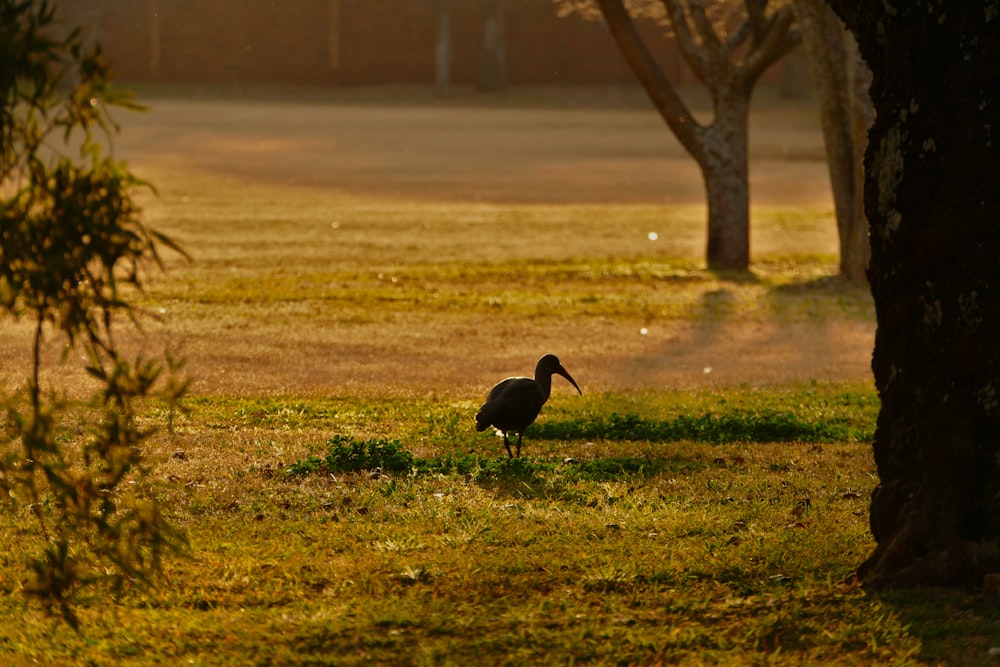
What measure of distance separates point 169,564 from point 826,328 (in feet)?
33.9

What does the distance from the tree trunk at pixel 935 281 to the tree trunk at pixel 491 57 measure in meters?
50.7

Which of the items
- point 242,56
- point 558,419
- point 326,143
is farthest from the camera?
point 242,56

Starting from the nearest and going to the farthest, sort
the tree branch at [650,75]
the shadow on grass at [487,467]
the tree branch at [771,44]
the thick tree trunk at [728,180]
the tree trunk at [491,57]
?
the shadow on grass at [487,467] → the tree branch at [771,44] → the tree branch at [650,75] → the thick tree trunk at [728,180] → the tree trunk at [491,57]

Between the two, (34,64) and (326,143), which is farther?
(326,143)

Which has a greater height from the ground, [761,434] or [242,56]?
[242,56]

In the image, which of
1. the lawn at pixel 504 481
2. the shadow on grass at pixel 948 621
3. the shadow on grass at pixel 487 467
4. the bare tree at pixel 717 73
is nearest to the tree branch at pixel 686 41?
the bare tree at pixel 717 73

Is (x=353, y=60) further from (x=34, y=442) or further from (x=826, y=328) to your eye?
(x=34, y=442)

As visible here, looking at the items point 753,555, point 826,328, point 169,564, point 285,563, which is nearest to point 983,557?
point 753,555

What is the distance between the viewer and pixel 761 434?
1031 cm

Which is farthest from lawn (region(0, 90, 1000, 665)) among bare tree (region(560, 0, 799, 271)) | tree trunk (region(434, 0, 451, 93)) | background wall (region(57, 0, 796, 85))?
background wall (region(57, 0, 796, 85))

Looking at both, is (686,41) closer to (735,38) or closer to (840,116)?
(735,38)

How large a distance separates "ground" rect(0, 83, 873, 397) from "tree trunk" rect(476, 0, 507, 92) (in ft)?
4.73

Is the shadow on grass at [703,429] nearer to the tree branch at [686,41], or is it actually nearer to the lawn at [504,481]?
the lawn at [504,481]

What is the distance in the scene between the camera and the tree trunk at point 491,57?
185ft
